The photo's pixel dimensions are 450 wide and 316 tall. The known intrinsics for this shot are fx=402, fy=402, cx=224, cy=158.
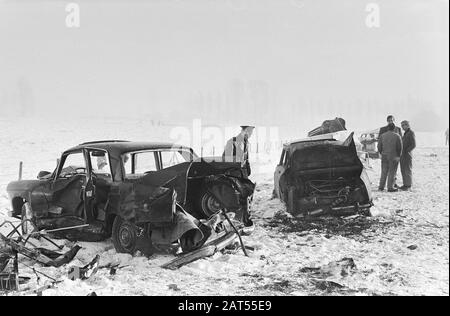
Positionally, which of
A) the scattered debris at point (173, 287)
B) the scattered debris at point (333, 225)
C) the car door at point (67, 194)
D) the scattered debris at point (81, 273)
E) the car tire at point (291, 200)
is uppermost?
the car door at point (67, 194)

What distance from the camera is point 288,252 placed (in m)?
5.42

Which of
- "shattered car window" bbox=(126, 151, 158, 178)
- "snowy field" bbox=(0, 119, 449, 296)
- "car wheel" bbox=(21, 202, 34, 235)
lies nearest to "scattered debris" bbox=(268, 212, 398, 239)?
"snowy field" bbox=(0, 119, 449, 296)

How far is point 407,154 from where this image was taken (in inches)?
404

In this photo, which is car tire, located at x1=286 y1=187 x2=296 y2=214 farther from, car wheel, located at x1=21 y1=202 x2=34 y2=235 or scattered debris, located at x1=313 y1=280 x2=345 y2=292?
car wheel, located at x1=21 y1=202 x2=34 y2=235

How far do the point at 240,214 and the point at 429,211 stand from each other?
399 centimetres

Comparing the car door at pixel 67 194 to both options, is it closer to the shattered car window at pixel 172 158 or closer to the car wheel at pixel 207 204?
the shattered car window at pixel 172 158

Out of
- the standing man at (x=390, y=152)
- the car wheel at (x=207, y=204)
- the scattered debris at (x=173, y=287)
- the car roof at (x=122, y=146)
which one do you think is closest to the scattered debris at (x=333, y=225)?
the car wheel at (x=207, y=204)

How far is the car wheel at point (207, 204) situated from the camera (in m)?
6.08

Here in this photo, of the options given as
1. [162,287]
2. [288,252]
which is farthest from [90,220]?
[288,252]

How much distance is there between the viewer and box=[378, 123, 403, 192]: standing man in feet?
32.6

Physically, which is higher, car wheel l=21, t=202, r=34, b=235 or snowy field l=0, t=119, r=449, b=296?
car wheel l=21, t=202, r=34, b=235

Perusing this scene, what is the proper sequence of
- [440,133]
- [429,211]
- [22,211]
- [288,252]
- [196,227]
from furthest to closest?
[440,133] → [429,211] → [22,211] → [288,252] → [196,227]

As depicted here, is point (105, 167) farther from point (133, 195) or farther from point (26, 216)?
point (26, 216)
